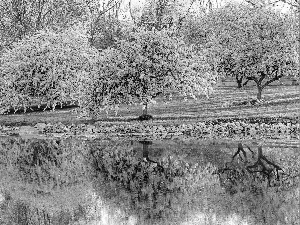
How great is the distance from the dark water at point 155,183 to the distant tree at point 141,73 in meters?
10.1

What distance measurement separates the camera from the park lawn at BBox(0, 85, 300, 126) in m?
40.2

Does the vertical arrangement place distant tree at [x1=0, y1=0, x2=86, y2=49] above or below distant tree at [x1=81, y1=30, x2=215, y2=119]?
above

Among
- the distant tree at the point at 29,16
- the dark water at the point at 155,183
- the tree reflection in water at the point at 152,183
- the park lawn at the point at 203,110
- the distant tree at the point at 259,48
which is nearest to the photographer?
the dark water at the point at 155,183

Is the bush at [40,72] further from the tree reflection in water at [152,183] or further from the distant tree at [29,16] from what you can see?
the tree reflection in water at [152,183]

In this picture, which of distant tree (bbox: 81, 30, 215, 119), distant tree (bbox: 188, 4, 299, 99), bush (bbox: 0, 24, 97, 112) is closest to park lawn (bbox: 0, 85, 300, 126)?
bush (bbox: 0, 24, 97, 112)

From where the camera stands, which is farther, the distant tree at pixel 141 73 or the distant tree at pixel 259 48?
the distant tree at pixel 259 48

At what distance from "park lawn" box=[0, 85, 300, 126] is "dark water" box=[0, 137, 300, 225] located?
11.8m

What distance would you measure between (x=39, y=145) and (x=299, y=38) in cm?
2099

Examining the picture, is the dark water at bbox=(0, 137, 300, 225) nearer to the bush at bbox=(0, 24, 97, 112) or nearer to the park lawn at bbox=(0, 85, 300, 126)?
the park lawn at bbox=(0, 85, 300, 126)

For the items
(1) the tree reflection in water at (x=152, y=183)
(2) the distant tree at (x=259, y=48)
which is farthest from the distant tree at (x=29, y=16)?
(1) the tree reflection in water at (x=152, y=183)

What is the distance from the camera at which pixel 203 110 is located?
144ft

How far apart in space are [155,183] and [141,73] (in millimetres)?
20991

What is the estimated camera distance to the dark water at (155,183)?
13570 mm

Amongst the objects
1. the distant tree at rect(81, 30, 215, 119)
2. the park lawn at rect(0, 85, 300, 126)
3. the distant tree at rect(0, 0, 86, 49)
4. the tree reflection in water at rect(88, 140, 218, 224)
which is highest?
the distant tree at rect(0, 0, 86, 49)
